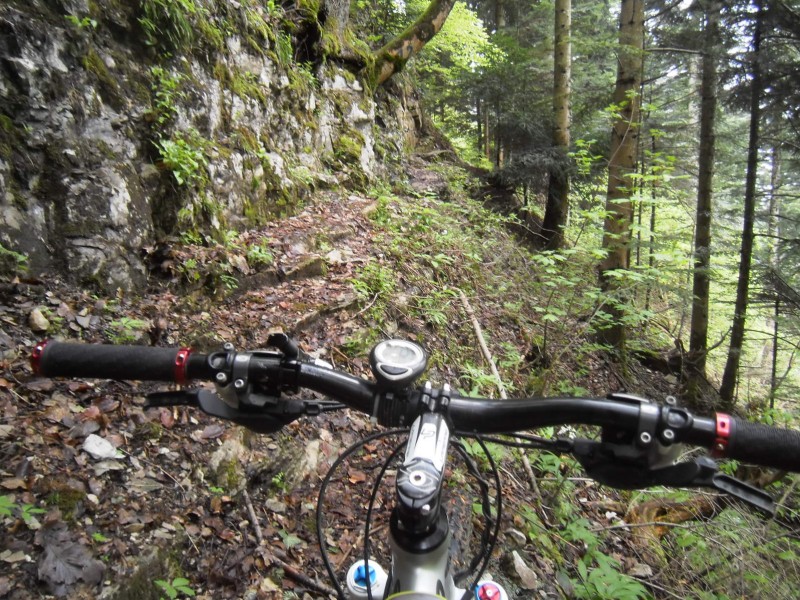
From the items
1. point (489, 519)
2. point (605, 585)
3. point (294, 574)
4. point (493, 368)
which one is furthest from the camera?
point (493, 368)

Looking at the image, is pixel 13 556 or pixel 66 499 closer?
pixel 13 556

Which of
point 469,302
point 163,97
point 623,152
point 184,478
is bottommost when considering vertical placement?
point 184,478

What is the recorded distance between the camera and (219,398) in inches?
54.9

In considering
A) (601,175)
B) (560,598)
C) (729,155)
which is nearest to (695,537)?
(560,598)

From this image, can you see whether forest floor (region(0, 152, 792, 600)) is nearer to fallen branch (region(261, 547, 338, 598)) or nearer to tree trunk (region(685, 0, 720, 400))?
fallen branch (region(261, 547, 338, 598))

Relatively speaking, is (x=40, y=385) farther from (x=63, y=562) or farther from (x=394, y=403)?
(x=394, y=403)

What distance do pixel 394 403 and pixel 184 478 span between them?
6.88ft

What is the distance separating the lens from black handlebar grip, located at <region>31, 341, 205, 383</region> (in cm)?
141

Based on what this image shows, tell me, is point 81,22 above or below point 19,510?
above

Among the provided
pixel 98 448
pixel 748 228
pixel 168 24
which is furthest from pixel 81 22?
pixel 748 228

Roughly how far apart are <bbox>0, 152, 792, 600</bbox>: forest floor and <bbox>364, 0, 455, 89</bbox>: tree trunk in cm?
893

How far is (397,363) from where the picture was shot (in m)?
1.28

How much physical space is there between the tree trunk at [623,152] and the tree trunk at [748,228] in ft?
8.45

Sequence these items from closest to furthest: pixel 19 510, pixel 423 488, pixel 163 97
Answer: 1. pixel 423 488
2. pixel 19 510
3. pixel 163 97
